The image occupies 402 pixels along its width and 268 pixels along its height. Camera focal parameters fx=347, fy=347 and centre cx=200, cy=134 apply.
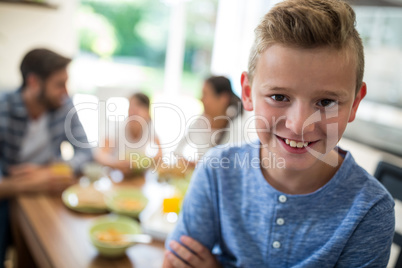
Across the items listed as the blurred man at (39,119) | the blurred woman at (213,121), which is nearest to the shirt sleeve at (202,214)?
the blurred man at (39,119)

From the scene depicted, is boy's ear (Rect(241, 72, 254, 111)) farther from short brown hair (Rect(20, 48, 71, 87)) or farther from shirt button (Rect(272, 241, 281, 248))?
short brown hair (Rect(20, 48, 71, 87))

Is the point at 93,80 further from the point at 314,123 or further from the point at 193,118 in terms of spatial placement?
the point at 314,123

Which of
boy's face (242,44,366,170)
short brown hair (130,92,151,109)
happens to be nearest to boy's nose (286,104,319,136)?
boy's face (242,44,366,170)

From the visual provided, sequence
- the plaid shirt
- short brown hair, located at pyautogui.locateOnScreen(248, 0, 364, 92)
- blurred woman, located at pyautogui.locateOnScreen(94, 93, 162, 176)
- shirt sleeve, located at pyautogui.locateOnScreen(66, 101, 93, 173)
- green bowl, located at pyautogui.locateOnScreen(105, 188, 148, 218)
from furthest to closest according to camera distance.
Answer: blurred woman, located at pyautogui.locateOnScreen(94, 93, 162, 176) → shirt sleeve, located at pyautogui.locateOnScreen(66, 101, 93, 173) → the plaid shirt → green bowl, located at pyautogui.locateOnScreen(105, 188, 148, 218) → short brown hair, located at pyautogui.locateOnScreen(248, 0, 364, 92)

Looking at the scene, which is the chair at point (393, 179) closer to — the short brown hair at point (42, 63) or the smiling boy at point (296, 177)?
the smiling boy at point (296, 177)

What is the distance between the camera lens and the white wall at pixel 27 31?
3.77 meters

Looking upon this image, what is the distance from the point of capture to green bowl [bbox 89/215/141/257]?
112 centimetres

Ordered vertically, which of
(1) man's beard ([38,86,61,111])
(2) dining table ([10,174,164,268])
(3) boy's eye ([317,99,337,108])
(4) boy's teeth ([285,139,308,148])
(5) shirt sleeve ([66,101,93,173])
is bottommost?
(2) dining table ([10,174,164,268])

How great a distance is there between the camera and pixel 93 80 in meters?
5.26

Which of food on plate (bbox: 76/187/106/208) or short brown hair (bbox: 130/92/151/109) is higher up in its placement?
short brown hair (bbox: 130/92/151/109)

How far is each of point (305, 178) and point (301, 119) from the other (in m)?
0.21

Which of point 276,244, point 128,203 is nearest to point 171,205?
point 128,203

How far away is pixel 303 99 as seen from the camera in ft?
2.22

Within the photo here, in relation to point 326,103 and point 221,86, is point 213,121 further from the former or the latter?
point 326,103
